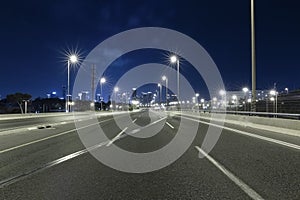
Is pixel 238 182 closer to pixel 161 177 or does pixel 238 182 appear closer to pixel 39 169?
pixel 161 177

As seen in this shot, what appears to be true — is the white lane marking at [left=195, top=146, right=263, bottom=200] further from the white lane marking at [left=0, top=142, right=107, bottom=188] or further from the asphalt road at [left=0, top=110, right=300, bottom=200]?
the white lane marking at [left=0, top=142, right=107, bottom=188]

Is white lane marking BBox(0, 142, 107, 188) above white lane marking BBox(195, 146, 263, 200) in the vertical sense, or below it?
below

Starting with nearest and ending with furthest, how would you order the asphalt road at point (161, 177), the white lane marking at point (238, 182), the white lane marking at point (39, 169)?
the white lane marking at point (238, 182) → the asphalt road at point (161, 177) → the white lane marking at point (39, 169)

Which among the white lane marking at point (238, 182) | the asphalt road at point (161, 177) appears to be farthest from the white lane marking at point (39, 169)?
the white lane marking at point (238, 182)

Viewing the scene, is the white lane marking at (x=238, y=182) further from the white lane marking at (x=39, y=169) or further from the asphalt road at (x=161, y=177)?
the white lane marking at (x=39, y=169)

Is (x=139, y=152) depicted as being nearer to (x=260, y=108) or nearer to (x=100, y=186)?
(x=100, y=186)

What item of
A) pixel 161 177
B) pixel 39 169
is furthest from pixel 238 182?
pixel 39 169

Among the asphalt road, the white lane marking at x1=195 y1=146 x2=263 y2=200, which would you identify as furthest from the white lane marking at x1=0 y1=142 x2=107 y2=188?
the white lane marking at x1=195 y1=146 x2=263 y2=200

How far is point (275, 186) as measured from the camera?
502 centimetres

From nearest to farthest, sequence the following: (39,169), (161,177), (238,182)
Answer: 1. (238,182)
2. (161,177)
3. (39,169)

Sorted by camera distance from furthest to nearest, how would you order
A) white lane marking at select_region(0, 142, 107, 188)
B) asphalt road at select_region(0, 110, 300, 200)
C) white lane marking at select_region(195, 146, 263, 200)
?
white lane marking at select_region(0, 142, 107, 188) → asphalt road at select_region(0, 110, 300, 200) → white lane marking at select_region(195, 146, 263, 200)

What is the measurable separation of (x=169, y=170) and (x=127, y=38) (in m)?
26.0

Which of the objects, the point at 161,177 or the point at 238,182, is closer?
the point at 238,182

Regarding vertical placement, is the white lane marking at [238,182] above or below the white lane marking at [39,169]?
above
